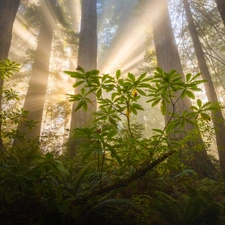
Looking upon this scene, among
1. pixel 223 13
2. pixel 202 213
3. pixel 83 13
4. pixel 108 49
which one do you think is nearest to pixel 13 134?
pixel 202 213

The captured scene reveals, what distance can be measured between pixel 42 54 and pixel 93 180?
9553 mm

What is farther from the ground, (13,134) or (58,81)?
(58,81)

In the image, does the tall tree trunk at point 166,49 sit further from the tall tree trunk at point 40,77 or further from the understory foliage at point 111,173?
the tall tree trunk at point 40,77

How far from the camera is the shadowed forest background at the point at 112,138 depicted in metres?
1.30

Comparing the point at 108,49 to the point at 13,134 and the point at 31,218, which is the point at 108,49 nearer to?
the point at 13,134

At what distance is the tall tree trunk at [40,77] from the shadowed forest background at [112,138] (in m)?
0.06

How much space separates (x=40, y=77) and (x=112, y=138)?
9176 millimetres

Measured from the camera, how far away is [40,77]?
30.2 feet

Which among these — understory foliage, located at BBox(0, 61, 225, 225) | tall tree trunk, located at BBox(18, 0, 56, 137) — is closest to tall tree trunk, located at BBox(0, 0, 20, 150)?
understory foliage, located at BBox(0, 61, 225, 225)

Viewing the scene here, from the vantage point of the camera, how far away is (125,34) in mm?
20641

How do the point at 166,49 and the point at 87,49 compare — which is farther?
the point at 87,49

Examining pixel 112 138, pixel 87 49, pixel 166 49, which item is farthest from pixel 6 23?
pixel 112 138

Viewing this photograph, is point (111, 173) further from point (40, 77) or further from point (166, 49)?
point (40, 77)

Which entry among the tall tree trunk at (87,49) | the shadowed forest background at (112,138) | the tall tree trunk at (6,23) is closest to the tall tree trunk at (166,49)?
the shadowed forest background at (112,138)
